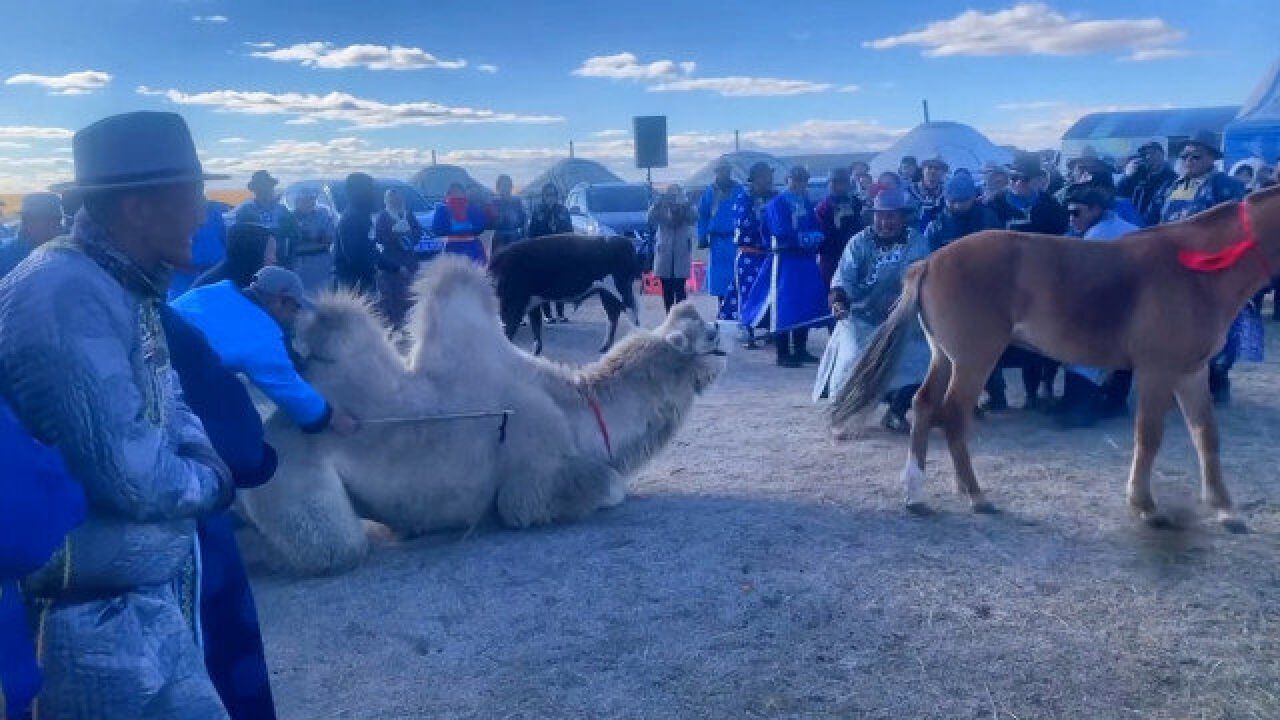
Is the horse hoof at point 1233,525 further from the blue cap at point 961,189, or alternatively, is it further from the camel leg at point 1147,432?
the blue cap at point 961,189

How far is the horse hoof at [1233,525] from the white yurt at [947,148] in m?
19.3

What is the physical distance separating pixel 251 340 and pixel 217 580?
2003 millimetres

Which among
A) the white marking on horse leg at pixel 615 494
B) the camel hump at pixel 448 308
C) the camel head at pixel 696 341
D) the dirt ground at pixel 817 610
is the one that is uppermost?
the camel hump at pixel 448 308

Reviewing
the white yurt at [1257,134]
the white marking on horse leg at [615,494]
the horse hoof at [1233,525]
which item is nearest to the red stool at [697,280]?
the white yurt at [1257,134]

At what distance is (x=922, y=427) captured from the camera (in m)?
5.48

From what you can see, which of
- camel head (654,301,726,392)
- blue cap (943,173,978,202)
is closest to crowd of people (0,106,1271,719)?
camel head (654,301,726,392)

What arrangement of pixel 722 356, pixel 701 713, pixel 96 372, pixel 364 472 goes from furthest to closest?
pixel 722 356 < pixel 364 472 < pixel 701 713 < pixel 96 372

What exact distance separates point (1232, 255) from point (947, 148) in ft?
66.1

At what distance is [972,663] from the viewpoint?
3.57m

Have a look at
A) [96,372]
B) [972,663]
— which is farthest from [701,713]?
[96,372]

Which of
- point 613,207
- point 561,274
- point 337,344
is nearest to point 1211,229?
point 337,344

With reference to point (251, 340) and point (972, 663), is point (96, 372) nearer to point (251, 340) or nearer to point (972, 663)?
point (251, 340)

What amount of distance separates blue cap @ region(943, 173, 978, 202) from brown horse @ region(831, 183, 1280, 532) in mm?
1820

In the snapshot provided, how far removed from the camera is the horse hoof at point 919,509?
5211mm
